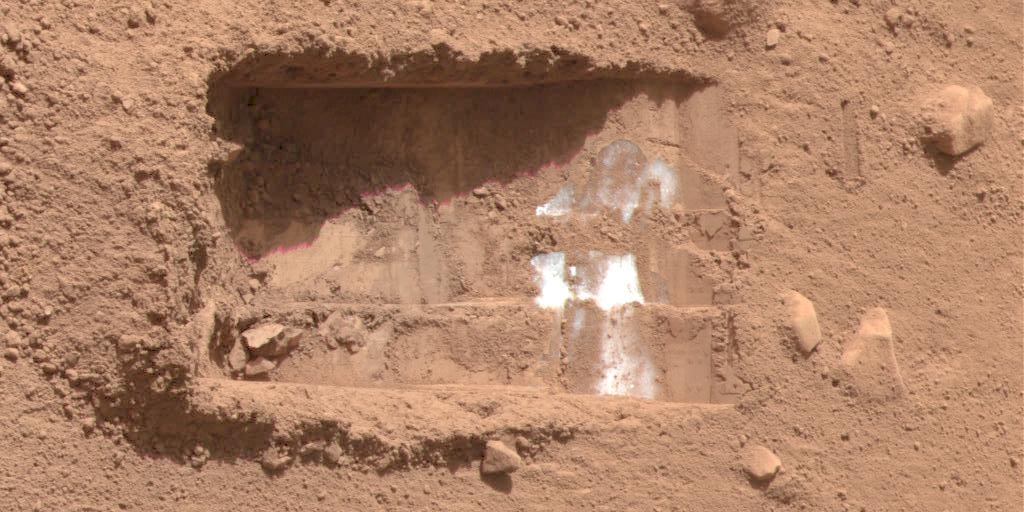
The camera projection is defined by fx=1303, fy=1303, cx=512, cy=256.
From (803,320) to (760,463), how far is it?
0.36 m

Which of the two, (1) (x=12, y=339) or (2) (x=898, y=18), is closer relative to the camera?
(1) (x=12, y=339)

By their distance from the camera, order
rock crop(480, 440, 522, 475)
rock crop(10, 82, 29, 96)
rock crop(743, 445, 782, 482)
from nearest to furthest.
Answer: rock crop(10, 82, 29, 96) → rock crop(480, 440, 522, 475) → rock crop(743, 445, 782, 482)

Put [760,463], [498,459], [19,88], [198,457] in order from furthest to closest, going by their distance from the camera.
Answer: [760,463], [498,459], [198,457], [19,88]

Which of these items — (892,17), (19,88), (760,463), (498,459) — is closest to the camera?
(19,88)

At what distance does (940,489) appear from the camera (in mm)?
3219

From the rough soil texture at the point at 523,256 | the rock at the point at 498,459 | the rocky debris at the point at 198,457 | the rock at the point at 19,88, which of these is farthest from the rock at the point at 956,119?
the rock at the point at 19,88

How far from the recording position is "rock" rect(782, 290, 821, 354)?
3.11m

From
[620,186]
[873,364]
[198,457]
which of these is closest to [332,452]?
[198,457]

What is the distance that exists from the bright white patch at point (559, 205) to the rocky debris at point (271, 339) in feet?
2.19

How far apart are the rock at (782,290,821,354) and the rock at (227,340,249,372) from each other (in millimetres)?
1283

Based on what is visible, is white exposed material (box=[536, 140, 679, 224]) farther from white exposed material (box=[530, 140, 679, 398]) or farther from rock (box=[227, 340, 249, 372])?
rock (box=[227, 340, 249, 372])

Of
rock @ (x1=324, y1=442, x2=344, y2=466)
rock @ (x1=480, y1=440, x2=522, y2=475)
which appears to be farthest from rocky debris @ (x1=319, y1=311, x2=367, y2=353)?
rock @ (x1=480, y1=440, x2=522, y2=475)

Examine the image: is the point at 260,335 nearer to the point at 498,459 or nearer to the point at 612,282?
the point at 498,459

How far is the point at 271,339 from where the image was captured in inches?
117
